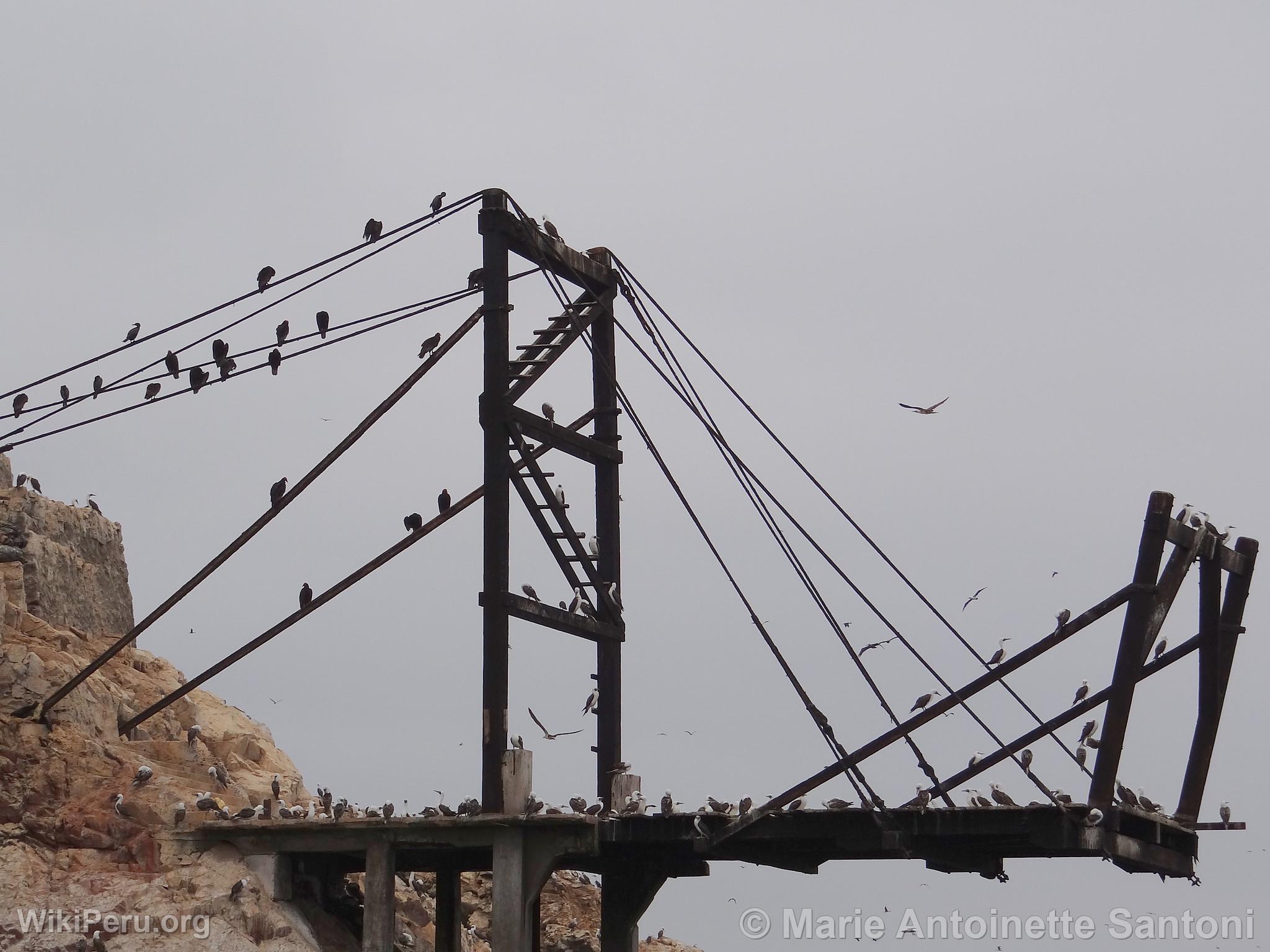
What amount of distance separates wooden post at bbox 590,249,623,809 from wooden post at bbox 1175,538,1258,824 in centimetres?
816

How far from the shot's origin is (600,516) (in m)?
31.7

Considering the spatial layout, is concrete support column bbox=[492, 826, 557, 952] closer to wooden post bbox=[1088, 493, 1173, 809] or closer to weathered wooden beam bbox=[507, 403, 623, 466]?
weathered wooden beam bbox=[507, 403, 623, 466]

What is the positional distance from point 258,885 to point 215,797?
A: 228 cm

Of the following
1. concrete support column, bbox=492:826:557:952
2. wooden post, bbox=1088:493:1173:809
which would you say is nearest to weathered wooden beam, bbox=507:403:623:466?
concrete support column, bbox=492:826:557:952

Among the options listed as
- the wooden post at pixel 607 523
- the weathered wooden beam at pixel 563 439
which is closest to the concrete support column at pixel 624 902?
the wooden post at pixel 607 523

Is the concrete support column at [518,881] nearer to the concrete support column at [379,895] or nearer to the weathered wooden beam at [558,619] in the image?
the concrete support column at [379,895]

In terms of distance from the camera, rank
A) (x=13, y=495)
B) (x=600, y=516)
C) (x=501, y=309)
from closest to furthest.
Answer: (x=501, y=309) < (x=600, y=516) < (x=13, y=495)

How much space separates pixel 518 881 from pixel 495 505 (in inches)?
206

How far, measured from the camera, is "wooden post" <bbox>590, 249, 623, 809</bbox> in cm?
3067

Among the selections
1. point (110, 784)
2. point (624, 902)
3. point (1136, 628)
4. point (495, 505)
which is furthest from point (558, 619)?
point (1136, 628)

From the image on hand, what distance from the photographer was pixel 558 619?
29.7 m

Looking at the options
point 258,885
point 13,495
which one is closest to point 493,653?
point 258,885

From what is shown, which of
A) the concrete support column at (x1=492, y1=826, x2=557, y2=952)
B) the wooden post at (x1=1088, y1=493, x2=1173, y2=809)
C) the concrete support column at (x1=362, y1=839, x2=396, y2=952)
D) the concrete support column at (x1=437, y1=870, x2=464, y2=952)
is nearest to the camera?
the wooden post at (x1=1088, y1=493, x2=1173, y2=809)

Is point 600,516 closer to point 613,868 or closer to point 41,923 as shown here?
point 613,868
